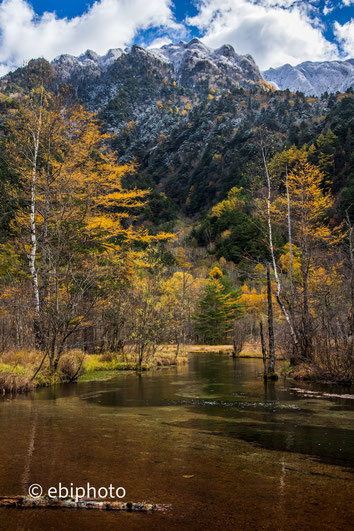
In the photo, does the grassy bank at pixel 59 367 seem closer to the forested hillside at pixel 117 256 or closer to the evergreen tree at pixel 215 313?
the forested hillside at pixel 117 256

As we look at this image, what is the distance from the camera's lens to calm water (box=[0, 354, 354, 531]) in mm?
3047

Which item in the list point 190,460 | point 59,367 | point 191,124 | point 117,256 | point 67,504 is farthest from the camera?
point 191,124

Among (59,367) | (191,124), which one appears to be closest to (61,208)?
(59,367)

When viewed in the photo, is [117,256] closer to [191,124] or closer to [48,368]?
[48,368]

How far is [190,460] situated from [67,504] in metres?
1.73

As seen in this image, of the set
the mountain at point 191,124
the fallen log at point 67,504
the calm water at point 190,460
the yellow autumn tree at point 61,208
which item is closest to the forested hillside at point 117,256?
the yellow autumn tree at point 61,208

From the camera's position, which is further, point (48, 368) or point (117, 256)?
point (117, 256)

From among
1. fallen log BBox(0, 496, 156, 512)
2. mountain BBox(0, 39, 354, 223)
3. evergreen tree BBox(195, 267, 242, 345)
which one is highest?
mountain BBox(0, 39, 354, 223)

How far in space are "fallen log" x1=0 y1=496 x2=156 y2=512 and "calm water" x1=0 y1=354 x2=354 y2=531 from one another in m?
0.07

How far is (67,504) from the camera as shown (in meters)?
3.24

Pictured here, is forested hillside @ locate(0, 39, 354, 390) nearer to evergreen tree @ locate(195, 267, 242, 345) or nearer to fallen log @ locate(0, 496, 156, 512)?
evergreen tree @ locate(195, 267, 242, 345)

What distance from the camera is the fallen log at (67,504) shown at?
317 cm

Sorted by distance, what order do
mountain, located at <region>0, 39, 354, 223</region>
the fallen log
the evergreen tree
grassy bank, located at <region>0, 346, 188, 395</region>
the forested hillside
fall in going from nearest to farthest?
the fallen log, grassy bank, located at <region>0, 346, 188, 395</region>, the forested hillside, the evergreen tree, mountain, located at <region>0, 39, 354, 223</region>

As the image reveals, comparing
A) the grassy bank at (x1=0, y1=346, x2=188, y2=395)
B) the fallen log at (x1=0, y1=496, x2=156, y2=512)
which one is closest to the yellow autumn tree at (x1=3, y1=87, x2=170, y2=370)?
the grassy bank at (x1=0, y1=346, x2=188, y2=395)
